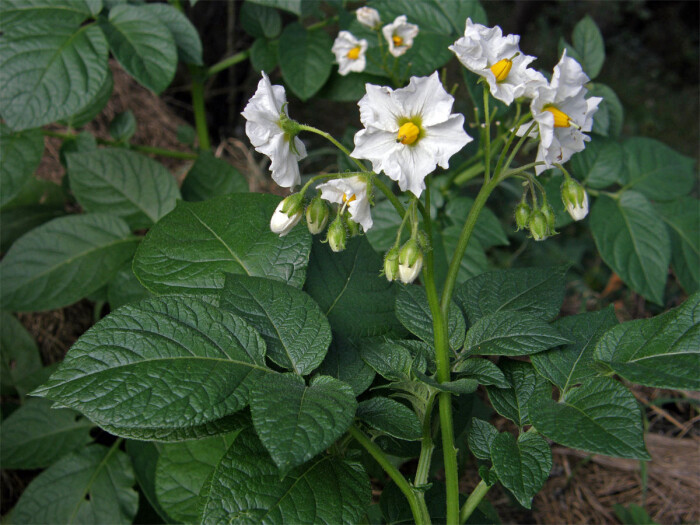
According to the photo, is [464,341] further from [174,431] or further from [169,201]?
[169,201]

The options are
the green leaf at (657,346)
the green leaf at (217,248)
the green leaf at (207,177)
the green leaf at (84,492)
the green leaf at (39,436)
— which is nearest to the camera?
the green leaf at (657,346)

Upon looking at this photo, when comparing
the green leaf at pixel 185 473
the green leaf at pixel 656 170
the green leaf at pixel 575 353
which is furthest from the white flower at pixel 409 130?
the green leaf at pixel 656 170

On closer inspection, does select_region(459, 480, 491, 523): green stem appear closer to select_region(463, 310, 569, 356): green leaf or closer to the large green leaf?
select_region(463, 310, 569, 356): green leaf

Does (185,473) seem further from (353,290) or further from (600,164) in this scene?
(600,164)

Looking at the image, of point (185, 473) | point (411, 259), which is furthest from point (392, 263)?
point (185, 473)

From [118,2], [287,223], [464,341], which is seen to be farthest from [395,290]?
[118,2]

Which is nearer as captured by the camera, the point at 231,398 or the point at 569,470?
the point at 231,398

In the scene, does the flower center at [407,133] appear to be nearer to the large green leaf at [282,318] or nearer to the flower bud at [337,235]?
the flower bud at [337,235]
